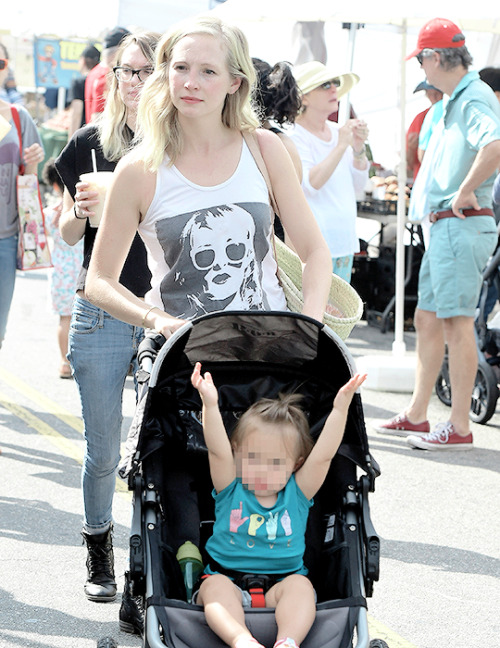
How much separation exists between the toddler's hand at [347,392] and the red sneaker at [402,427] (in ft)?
13.6

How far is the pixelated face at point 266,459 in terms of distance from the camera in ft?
10.9

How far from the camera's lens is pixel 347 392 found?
3.21 metres

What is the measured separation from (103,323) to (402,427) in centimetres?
358

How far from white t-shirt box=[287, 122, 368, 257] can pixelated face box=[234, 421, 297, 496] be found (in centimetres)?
376

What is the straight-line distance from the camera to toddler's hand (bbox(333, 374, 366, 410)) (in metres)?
3.21

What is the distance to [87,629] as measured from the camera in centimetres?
415

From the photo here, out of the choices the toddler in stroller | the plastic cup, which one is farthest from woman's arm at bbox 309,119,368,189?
the toddler in stroller

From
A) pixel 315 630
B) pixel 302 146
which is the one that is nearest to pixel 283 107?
pixel 302 146

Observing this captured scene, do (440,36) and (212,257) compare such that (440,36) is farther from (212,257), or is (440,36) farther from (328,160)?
(212,257)

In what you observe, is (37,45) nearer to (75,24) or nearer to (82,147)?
(75,24)

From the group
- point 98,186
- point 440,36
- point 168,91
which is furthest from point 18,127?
point 168,91

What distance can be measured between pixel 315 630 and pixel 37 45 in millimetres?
21378

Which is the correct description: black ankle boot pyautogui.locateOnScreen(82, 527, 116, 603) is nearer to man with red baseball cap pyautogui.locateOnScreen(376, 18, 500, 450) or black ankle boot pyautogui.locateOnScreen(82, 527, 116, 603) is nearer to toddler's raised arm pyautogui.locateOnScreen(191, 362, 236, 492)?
toddler's raised arm pyautogui.locateOnScreen(191, 362, 236, 492)

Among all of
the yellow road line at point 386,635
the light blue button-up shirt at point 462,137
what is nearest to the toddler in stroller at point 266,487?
the yellow road line at point 386,635
